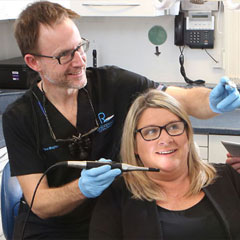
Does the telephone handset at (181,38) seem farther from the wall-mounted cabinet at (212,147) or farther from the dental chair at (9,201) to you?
the dental chair at (9,201)

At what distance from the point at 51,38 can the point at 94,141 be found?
0.43 meters

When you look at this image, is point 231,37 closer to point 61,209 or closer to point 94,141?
point 94,141

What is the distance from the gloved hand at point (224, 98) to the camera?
5.43 feet

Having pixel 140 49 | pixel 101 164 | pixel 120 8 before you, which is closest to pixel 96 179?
pixel 101 164

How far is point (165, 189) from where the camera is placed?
5.64 feet

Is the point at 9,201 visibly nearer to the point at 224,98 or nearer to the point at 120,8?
the point at 224,98

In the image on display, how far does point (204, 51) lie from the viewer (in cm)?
332

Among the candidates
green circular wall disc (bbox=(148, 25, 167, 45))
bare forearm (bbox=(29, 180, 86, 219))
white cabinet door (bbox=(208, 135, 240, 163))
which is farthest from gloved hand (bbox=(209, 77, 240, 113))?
green circular wall disc (bbox=(148, 25, 167, 45))

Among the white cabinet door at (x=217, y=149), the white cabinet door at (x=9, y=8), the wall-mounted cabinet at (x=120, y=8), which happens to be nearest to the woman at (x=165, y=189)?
the white cabinet door at (x=217, y=149)

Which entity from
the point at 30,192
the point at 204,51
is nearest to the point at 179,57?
the point at 204,51

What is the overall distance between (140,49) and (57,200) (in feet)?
6.71

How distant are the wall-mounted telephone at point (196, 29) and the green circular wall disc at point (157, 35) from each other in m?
0.12

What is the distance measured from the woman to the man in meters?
0.14

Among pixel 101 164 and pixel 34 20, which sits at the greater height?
pixel 34 20
